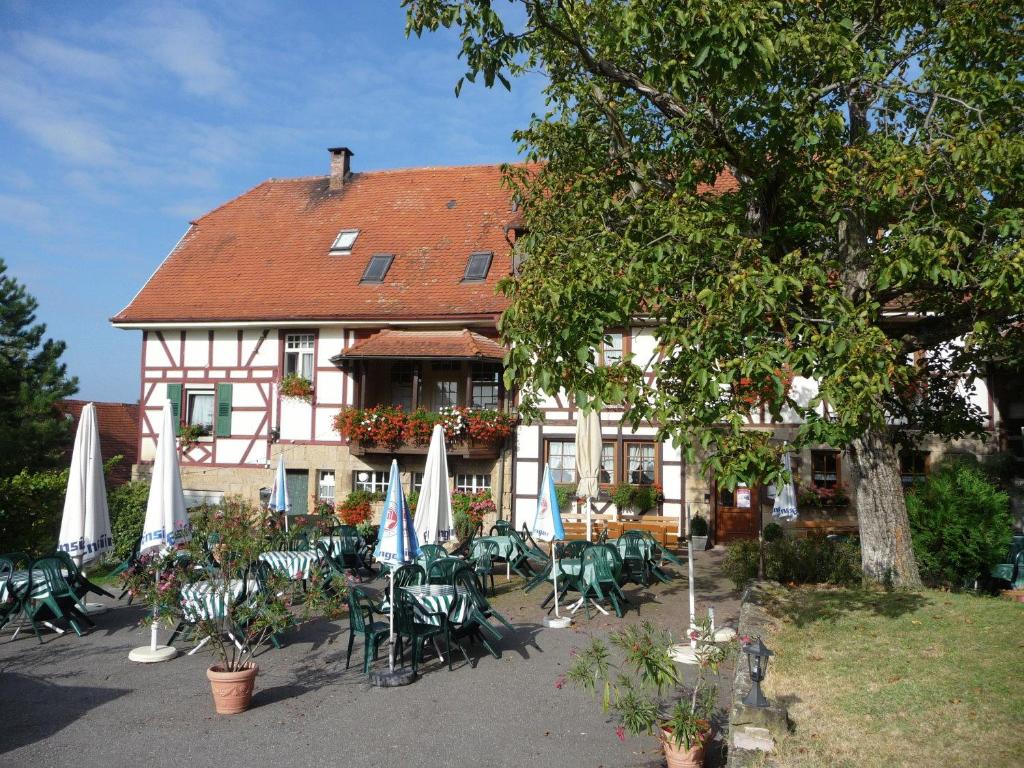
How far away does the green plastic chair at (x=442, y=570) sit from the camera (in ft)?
32.4

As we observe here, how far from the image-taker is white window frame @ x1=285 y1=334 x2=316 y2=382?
19203 millimetres

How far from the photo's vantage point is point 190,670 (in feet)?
27.8

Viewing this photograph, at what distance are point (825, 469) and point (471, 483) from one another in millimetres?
7416

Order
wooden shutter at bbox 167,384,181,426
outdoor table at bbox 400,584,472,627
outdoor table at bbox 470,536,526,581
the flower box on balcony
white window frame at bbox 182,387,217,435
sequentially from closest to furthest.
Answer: outdoor table at bbox 400,584,472,627, outdoor table at bbox 470,536,526,581, the flower box on balcony, white window frame at bbox 182,387,217,435, wooden shutter at bbox 167,384,181,426

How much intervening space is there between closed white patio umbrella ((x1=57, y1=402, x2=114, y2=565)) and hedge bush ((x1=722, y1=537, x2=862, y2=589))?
340 inches

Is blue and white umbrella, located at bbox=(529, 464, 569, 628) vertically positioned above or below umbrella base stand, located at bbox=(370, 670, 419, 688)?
above

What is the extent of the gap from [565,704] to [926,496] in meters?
7.32

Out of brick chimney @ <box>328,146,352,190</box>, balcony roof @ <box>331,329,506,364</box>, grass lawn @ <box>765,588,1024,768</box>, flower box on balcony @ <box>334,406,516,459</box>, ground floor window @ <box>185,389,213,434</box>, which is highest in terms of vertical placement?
brick chimney @ <box>328,146,352,190</box>

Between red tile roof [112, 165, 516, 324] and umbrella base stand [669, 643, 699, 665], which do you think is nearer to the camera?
umbrella base stand [669, 643, 699, 665]

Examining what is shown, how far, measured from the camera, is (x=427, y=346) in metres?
17.5

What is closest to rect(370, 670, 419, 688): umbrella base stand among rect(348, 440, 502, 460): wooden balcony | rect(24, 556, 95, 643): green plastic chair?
rect(24, 556, 95, 643): green plastic chair

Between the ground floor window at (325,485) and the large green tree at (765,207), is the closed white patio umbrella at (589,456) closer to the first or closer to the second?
the large green tree at (765,207)

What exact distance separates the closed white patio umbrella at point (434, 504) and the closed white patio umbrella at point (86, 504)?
4001 millimetres

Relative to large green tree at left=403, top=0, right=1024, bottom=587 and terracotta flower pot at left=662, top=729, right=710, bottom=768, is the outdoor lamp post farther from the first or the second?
large green tree at left=403, top=0, right=1024, bottom=587
